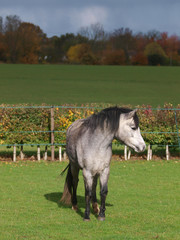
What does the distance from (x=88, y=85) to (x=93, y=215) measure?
45491mm

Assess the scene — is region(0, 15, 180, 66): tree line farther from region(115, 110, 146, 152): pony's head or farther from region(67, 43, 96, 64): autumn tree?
region(115, 110, 146, 152): pony's head

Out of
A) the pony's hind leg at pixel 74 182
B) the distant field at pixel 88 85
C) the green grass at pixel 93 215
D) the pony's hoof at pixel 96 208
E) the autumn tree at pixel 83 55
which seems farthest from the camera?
the autumn tree at pixel 83 55

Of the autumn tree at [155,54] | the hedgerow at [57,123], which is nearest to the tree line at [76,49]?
the autumn tree at [155,54]

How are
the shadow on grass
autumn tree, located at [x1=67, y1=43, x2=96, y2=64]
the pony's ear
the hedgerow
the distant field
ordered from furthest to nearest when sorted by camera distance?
autumn tree, located at [x1=67, y1=43, x2=96, y2=64] → the distant field → the hedgerow → the shadow on grass → the pony's ear

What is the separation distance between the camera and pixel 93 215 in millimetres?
8719

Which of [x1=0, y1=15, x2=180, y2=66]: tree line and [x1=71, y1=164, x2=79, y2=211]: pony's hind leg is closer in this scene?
[x1=71, y1=164, x2=79, y2=211]: pony's hind leg

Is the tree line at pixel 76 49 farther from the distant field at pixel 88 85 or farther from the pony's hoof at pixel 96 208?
the pony's hoof at pixel 96 208

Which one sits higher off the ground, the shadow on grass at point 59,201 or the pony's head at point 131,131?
the pony's head at point 131,131

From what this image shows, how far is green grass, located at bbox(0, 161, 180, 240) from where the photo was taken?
7441mm

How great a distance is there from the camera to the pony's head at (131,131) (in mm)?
7676

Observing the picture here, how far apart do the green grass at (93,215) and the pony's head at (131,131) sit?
4.71ft

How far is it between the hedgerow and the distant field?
742 inches

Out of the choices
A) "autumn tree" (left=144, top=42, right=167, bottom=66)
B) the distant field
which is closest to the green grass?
the distant field

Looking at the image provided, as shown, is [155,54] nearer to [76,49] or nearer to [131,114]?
[76,49]
